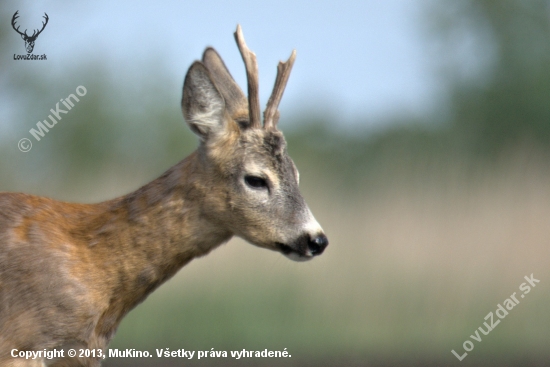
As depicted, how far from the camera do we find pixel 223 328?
899cm

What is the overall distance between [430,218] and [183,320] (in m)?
A: 2.90

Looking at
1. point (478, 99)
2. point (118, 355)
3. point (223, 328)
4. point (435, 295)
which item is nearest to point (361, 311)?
point (435, 295)

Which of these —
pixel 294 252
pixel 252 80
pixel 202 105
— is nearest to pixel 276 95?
pixel 252 80

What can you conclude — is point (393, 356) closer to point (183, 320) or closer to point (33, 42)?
point (183, 320)

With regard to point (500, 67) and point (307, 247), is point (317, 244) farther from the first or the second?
point (500, 67)

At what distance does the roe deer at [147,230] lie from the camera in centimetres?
469

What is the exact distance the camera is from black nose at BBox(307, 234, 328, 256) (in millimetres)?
4707

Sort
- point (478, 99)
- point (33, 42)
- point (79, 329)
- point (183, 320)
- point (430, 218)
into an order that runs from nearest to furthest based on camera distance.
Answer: point (79, 329) → point (183, 320) → point (430, 218) → point (33, 42) → point (478, 99)

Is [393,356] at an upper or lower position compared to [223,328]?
lower

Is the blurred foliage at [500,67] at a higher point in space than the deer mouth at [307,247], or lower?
higher

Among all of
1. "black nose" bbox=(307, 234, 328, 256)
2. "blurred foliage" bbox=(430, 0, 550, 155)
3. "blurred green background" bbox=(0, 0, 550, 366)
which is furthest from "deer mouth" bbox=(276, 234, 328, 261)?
"blurred foliage" bbox=(430, 0, 550, 155)

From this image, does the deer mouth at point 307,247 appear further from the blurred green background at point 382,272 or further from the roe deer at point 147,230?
the blurred green background at point 382,272

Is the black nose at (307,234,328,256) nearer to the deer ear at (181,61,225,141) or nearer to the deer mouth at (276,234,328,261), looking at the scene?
the deer mouth at (276,234,328,261)

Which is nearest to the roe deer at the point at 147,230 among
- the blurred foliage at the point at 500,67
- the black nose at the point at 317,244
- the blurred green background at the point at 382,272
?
the black nose at the point at 317,244
